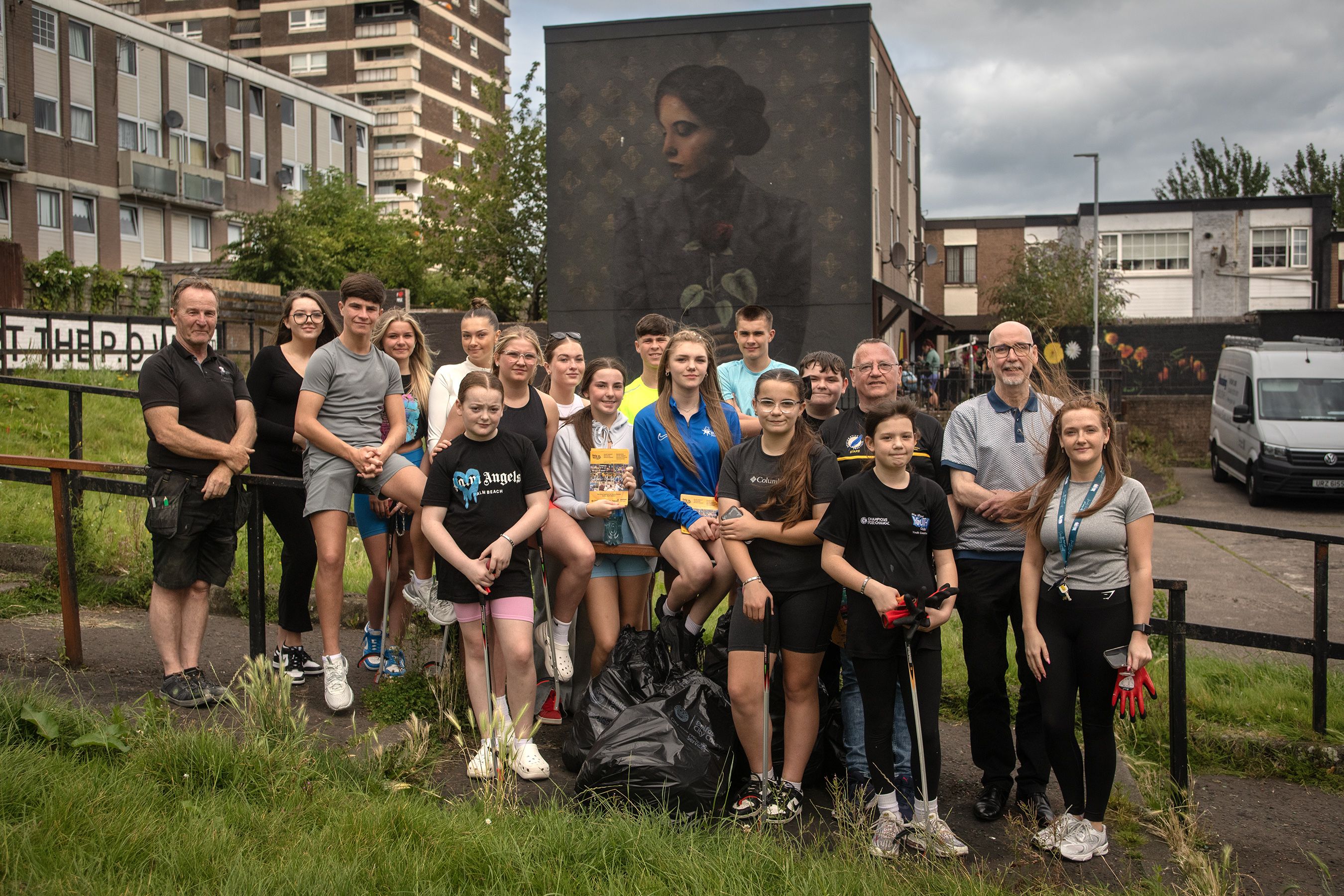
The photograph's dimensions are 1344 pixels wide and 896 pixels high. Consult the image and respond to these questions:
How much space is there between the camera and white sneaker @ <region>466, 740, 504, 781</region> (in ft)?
14.1

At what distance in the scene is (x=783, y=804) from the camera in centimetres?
412

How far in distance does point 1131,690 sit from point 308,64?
8536 centimetres

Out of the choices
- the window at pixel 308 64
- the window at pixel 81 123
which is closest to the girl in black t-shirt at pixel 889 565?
the window at pixel 81 123

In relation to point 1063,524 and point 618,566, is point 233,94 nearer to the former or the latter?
point 618,566

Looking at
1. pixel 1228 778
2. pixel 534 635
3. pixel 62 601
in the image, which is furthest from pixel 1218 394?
pixel 62 601

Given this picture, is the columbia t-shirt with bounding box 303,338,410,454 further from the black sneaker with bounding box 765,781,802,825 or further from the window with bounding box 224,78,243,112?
the window with bounding box 224,78,243,112

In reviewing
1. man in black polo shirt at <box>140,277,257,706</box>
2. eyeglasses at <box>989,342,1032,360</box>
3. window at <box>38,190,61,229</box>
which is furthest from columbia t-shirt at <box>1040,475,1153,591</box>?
window at <box>38,190,61,229</box>

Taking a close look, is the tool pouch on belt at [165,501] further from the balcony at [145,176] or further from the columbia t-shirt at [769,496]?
the balcony at [145,176]

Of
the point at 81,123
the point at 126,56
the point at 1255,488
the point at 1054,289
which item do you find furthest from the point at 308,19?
the point at 1255,488

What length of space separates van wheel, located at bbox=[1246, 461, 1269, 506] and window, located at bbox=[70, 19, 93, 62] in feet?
161

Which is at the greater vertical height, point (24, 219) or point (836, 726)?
point (24, 219)

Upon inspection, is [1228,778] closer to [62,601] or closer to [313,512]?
[313,512]

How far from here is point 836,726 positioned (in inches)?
182

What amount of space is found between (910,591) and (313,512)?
9.68 feet
